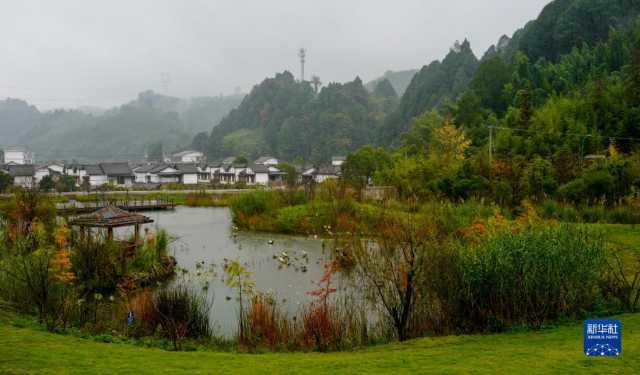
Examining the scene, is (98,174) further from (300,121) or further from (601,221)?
(601,221)

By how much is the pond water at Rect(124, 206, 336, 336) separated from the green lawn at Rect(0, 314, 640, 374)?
8.35 feet

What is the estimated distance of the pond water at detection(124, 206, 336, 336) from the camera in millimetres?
9672

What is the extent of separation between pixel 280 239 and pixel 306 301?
8.49 metres

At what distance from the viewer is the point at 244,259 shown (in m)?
14.3

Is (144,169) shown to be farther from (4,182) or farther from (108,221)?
(108,221)

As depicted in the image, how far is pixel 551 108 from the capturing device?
84.5ft

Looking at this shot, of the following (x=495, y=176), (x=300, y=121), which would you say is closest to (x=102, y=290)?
(x=495, y=176)

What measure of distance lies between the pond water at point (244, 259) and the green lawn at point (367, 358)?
2.55m

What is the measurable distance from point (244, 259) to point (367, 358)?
9.34 meters

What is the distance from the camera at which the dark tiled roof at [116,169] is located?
53.2 meters

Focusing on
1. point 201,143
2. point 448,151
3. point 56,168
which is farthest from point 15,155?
point 448,151

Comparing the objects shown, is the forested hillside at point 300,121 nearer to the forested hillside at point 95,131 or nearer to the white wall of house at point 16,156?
the forested hillside at point 95,131

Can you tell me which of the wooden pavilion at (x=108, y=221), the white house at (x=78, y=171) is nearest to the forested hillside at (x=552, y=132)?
the wooden pavilion at (x=108, y=221)

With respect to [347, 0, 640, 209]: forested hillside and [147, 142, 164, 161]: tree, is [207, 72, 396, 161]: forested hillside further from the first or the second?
[347, 0, 640, 209]: forested hillside
